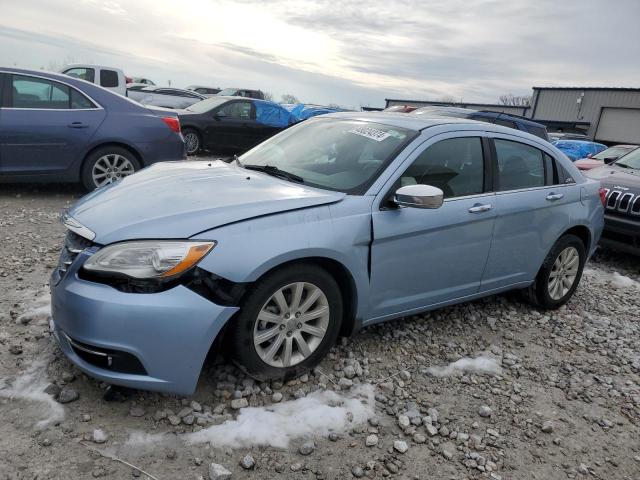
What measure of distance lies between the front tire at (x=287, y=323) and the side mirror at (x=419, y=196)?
63 cm

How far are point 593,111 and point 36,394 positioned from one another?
4020cm

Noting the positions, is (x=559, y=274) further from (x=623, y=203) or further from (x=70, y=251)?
(x=70, y=251)

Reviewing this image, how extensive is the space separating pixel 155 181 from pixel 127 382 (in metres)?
1.27

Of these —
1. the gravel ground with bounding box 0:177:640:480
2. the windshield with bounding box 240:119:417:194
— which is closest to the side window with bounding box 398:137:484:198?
the windshield with bounding box 240:119:417:194

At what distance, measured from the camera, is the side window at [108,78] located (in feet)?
47.6

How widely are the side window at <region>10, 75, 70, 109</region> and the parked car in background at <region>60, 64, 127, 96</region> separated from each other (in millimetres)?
8667

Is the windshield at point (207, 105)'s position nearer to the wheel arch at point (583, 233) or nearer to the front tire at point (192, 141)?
the front tire at point (192, 141)

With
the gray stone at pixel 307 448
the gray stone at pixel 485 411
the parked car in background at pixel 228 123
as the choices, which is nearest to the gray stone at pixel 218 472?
the gray stone at pixel 307 448

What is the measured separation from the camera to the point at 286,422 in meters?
2.67

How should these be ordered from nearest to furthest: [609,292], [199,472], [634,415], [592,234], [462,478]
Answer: [199,472]
[462,478]
[634,415]
[592,234]
[609,292]

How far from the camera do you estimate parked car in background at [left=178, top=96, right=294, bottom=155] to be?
1182 centimetres

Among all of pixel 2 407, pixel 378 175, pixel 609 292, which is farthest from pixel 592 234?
pixel 2 407

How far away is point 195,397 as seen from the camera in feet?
9.19

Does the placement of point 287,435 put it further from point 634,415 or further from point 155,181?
point 634,415
